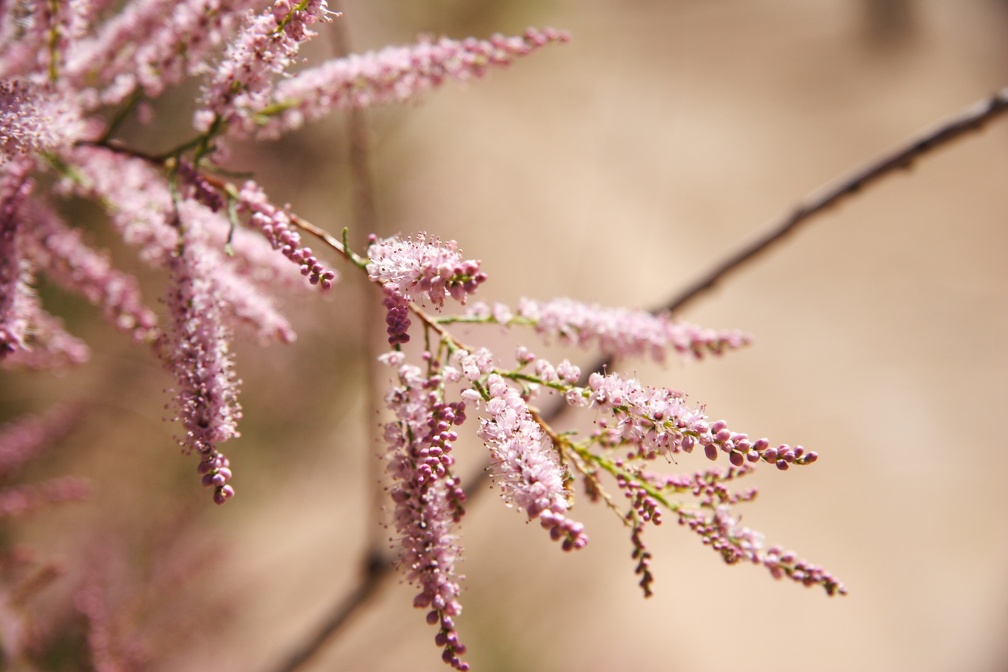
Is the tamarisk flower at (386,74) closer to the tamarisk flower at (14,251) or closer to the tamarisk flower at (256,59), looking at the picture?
the tamarisk flower at (256,59)

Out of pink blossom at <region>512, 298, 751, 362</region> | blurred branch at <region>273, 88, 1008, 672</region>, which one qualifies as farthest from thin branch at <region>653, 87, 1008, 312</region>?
pink blossom at <region>512, 298, 751, 362</region>

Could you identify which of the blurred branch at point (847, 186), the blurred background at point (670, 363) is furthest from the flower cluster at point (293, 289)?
the blurred background at point (670, 363)

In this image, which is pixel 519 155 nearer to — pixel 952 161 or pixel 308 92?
pixel 952 161

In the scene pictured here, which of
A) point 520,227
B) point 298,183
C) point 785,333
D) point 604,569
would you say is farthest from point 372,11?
point 604,569

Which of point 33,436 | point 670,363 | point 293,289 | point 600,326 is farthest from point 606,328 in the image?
point 670,363

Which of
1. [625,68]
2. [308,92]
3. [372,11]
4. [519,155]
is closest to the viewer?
[308,92]

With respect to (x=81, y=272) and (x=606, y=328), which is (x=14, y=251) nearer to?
(x=81, y=272)
